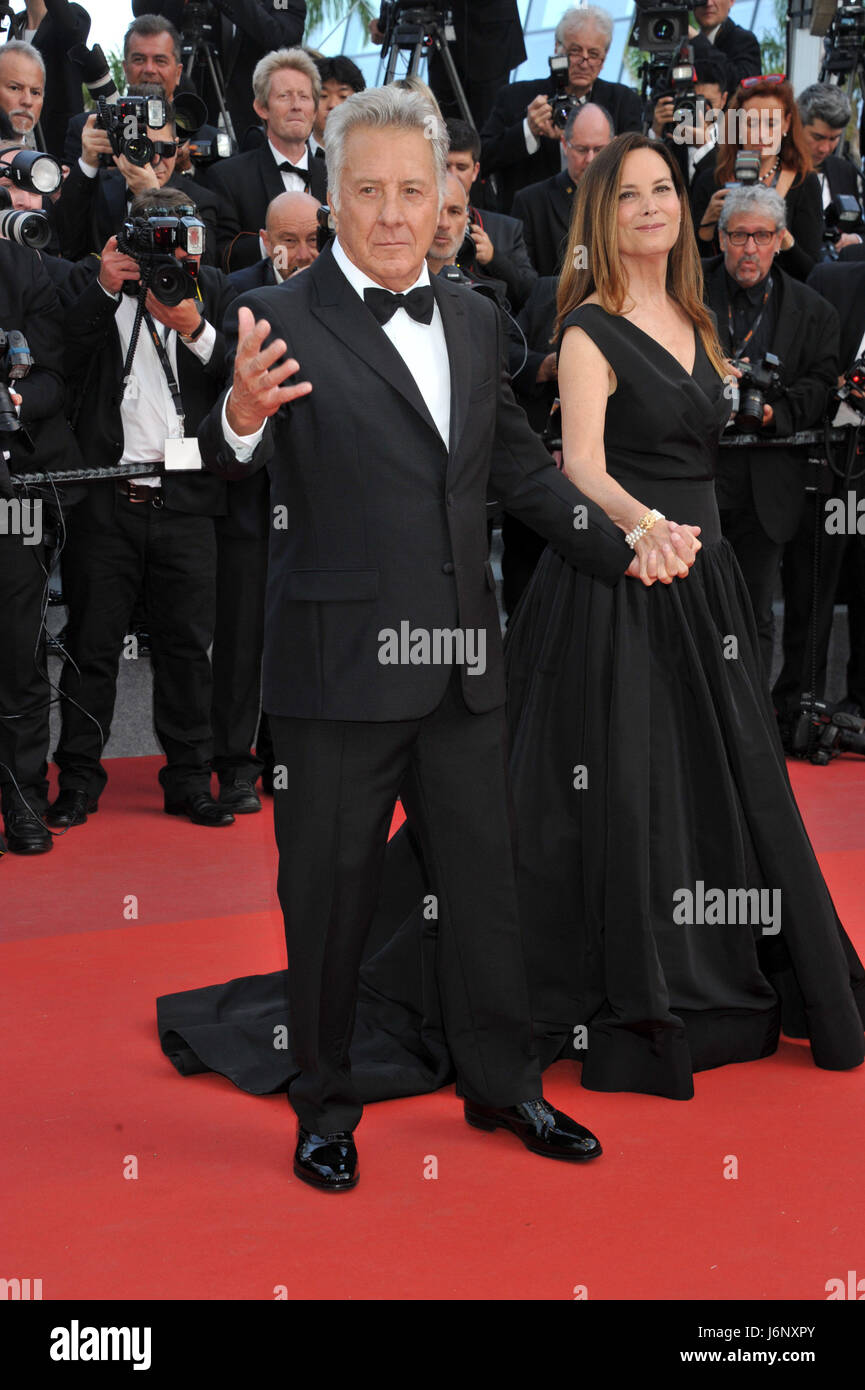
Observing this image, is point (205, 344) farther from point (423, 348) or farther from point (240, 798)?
point (423, 348)

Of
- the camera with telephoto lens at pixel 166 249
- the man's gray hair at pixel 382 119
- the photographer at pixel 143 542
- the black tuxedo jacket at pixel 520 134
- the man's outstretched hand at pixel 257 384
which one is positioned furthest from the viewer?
the black tuxedo jacket at pixel 520 134

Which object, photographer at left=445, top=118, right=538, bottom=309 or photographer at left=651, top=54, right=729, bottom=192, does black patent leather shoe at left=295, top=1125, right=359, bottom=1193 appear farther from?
photographer at left=651, top=54, right=729, bottom=192

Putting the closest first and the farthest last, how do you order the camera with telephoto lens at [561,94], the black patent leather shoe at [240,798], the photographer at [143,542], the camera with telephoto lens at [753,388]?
the photographer at [143,542] < the black patent leather shoe at [240,798] < the camera with telephoto lens at [753,388] < the camera with telephoto lens at [561,94]

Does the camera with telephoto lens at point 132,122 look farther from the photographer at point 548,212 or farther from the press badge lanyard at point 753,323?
the press badge lanyard at point 753,323

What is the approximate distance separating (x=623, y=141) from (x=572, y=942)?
156 centimetres

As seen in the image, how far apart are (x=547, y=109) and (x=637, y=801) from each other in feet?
14.3

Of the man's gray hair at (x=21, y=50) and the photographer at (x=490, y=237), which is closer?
the man's gray hair at (x=21, y=50)

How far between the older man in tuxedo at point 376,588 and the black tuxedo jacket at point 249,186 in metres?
3.37

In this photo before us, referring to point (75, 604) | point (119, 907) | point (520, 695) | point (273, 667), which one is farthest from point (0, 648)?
point (273, 667)

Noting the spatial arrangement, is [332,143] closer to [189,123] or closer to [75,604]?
[75,604]

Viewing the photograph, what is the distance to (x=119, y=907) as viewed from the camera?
13.4ft

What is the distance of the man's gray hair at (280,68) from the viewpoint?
565 centimetres

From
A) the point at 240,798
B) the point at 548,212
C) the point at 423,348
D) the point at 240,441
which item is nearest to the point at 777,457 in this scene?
the point at 548,212

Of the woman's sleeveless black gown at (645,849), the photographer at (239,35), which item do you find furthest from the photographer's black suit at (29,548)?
the photographer at (239,35)
